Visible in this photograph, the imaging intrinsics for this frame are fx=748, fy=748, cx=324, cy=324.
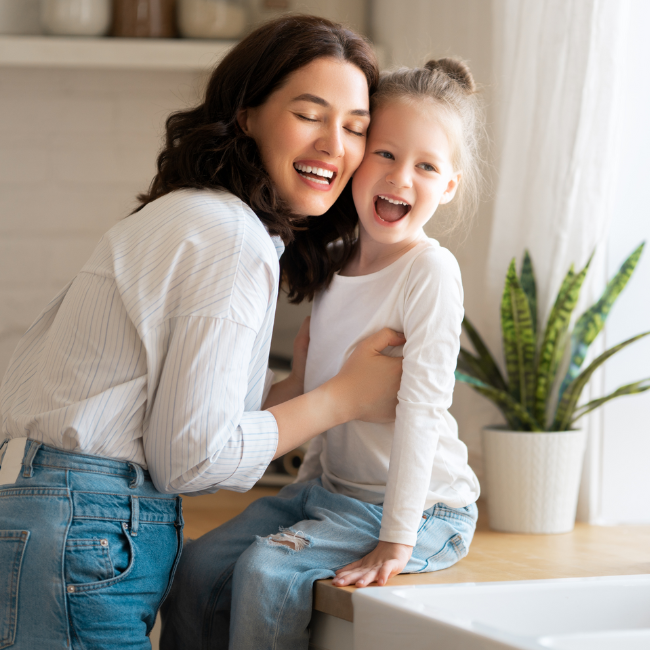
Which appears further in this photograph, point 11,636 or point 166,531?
point 166,531

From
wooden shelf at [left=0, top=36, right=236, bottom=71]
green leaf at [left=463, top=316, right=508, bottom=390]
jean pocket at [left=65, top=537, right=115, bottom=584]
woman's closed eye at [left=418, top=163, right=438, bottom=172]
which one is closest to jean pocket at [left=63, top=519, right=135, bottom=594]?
jean pocket at [left=65, top=537, right=115, bottom=584]

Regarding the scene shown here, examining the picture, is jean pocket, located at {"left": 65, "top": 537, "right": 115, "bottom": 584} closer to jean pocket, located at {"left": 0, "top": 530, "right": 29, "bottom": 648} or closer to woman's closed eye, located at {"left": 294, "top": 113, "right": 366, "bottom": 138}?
jean pocket, located at {"left": 0, "top": 530, "right": 29, "bottom": 648}

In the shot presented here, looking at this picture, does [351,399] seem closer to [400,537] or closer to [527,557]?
[400,537]

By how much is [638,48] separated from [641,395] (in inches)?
30.9

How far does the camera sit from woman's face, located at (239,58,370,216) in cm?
117

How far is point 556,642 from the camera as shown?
80cm

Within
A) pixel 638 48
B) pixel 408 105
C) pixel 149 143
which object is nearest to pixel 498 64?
pixel 638 48

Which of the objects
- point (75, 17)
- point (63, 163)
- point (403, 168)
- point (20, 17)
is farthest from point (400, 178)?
point (20, 17)

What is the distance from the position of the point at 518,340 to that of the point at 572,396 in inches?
6.5

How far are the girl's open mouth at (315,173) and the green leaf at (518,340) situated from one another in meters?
0.59

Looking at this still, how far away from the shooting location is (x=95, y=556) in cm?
96

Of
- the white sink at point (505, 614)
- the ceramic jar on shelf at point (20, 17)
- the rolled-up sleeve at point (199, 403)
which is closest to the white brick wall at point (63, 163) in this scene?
the ceramic jar on shelf at point (20, 17)

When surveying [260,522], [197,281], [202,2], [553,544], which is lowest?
[553,544]

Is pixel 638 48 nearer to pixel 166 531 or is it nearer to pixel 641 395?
pixel 641 395
